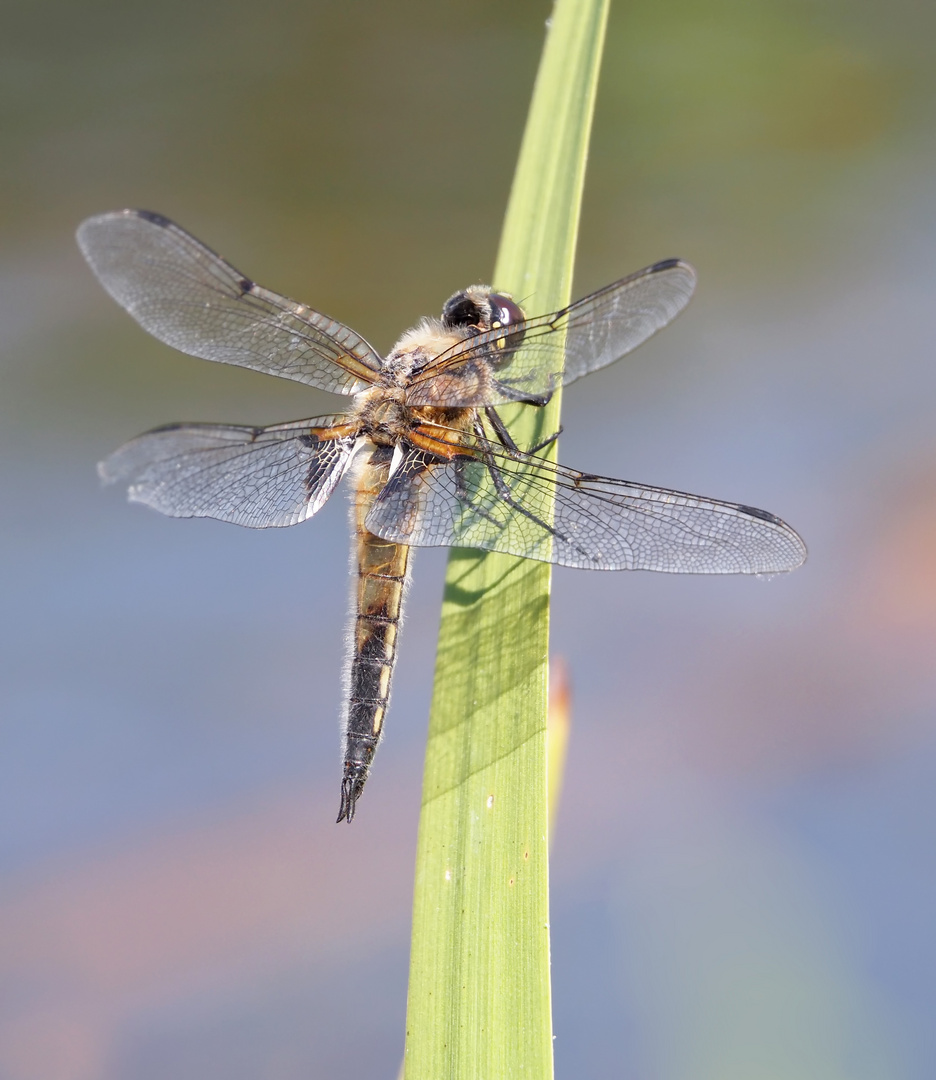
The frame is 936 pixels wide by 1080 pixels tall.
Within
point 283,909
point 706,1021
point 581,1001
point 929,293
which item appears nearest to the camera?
point 706,1021

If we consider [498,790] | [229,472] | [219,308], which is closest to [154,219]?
[219,308]

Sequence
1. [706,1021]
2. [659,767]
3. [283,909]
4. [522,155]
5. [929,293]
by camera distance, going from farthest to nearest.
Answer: [929,293] < [659,767] < [283,909] < [706,1021] < [522,155]

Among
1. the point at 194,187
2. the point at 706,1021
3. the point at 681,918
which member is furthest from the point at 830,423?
the point at 194,187

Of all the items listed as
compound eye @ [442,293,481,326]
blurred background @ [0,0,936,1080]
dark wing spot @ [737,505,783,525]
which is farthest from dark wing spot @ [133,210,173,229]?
blurred background @ [0,0,936,1080]

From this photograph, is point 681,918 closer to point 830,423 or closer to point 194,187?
point 830,423

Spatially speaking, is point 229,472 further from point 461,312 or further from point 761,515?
point 761,515

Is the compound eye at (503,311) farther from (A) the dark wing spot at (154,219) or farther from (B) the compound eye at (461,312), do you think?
(A) the dark wing spot at (154,219)

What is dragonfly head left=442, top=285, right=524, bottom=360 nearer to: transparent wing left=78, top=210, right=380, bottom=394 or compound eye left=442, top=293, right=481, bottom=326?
compound eye left=442, top=293, right=481, bottom=326
